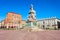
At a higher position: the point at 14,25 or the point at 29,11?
the point at 29,11

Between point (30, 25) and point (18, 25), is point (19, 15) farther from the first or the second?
point (30, 25)

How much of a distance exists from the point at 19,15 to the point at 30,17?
33575 millimetres

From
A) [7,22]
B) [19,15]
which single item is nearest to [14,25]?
[7,22]

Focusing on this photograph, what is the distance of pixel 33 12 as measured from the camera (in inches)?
1774

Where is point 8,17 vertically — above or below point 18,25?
above

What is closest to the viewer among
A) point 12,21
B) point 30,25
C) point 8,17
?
point 30,25

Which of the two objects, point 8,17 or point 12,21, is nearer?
point 8,17

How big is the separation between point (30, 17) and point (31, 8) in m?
4.41

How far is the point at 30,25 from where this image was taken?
37438 mm

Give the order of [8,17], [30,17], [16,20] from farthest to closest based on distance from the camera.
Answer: [16,20]
[8,17]
[30,17]

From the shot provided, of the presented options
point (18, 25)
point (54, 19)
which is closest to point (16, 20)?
point (18, 25)

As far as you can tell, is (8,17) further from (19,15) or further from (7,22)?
(19,15)

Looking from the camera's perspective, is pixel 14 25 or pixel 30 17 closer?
pixel 30 17

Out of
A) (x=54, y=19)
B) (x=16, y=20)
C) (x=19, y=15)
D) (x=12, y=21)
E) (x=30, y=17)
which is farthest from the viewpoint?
(x=54, y=19)
